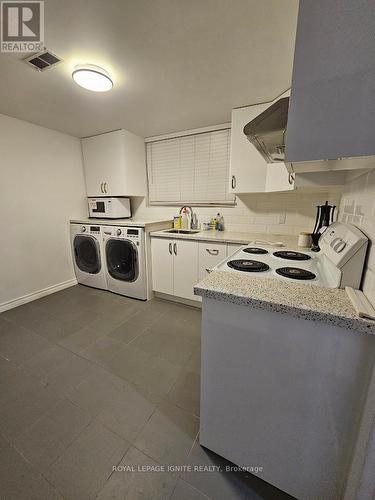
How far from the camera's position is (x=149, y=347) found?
1813mm

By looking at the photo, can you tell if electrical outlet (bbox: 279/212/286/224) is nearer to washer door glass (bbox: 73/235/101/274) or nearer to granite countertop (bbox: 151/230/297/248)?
granite countertop (bbox: 151/230/297/248)

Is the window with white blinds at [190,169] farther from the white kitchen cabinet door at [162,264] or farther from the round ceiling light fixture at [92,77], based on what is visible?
the round ceiling light fixture at [92,77]

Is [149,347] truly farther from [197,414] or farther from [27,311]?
[27,311]

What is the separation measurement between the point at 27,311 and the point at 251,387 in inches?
106

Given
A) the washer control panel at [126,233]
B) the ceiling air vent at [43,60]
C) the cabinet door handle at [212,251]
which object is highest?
the ceiling air vent at [43,60]

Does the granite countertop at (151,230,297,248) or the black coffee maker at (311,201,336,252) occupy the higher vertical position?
the black coffee maker at (311,201,336,252)

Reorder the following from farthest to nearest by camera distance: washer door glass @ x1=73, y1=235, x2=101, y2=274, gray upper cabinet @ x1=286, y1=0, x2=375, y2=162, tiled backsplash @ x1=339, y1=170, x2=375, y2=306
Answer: washer door glass @ x1=73, y1=235, x2=101, y2=274, tiled backsplash @ x1=339, y1=170, x2=375, y2=306, gray upper cabinet @ x1=286, y1=0, x2=375, y2=162

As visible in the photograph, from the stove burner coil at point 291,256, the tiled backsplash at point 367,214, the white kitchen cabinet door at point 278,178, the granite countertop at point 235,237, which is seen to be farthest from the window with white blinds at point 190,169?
the tiled backsplash at point 367,214

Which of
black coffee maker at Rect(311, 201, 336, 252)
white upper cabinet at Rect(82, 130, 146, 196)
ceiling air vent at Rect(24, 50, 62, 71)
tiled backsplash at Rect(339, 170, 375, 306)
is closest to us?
tiled backsplash at Rect(339, 170, 375, 306)

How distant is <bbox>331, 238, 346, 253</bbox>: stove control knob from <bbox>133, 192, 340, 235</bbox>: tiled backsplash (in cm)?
131

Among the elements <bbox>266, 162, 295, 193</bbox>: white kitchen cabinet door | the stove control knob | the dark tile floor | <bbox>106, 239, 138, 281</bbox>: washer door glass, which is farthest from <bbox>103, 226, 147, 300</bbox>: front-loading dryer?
the stove control knob

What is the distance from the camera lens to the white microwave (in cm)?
301

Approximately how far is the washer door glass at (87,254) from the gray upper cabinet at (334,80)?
2.79 m

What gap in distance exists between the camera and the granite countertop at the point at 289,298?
2.16 ft
